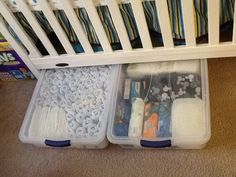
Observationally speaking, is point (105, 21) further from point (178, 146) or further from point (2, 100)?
point (2, 100)

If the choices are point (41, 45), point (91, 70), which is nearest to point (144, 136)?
point (91, 70)

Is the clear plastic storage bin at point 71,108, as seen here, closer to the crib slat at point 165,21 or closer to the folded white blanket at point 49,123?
the folded white blanket at point 49,123

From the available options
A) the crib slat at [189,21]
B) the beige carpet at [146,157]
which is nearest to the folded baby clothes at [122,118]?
the beige carpet at [146,157]

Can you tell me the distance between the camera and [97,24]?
1.09 meters

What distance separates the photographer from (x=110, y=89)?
1238 millimetres

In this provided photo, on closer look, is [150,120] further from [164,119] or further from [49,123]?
[49,123]

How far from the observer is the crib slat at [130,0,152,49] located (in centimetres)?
100

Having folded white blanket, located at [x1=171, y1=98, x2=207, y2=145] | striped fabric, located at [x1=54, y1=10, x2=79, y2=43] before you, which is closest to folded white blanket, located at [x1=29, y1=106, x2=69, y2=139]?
striped fabric, located at [x1=54, y1=10, x2=79, y2=43]

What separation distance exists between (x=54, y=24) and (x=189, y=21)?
45cm

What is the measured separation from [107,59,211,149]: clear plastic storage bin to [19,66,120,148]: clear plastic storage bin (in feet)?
0.18

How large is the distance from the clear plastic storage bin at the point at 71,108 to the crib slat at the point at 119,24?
15cm

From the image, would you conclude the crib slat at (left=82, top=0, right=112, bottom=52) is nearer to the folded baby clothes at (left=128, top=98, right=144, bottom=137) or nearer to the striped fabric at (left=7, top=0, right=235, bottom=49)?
the striped fabric at (left=7, top=0, right=235, bottom=49)

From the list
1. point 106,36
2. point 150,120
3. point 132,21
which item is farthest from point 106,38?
point 150,120

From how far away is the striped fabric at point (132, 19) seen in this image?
1.08m
